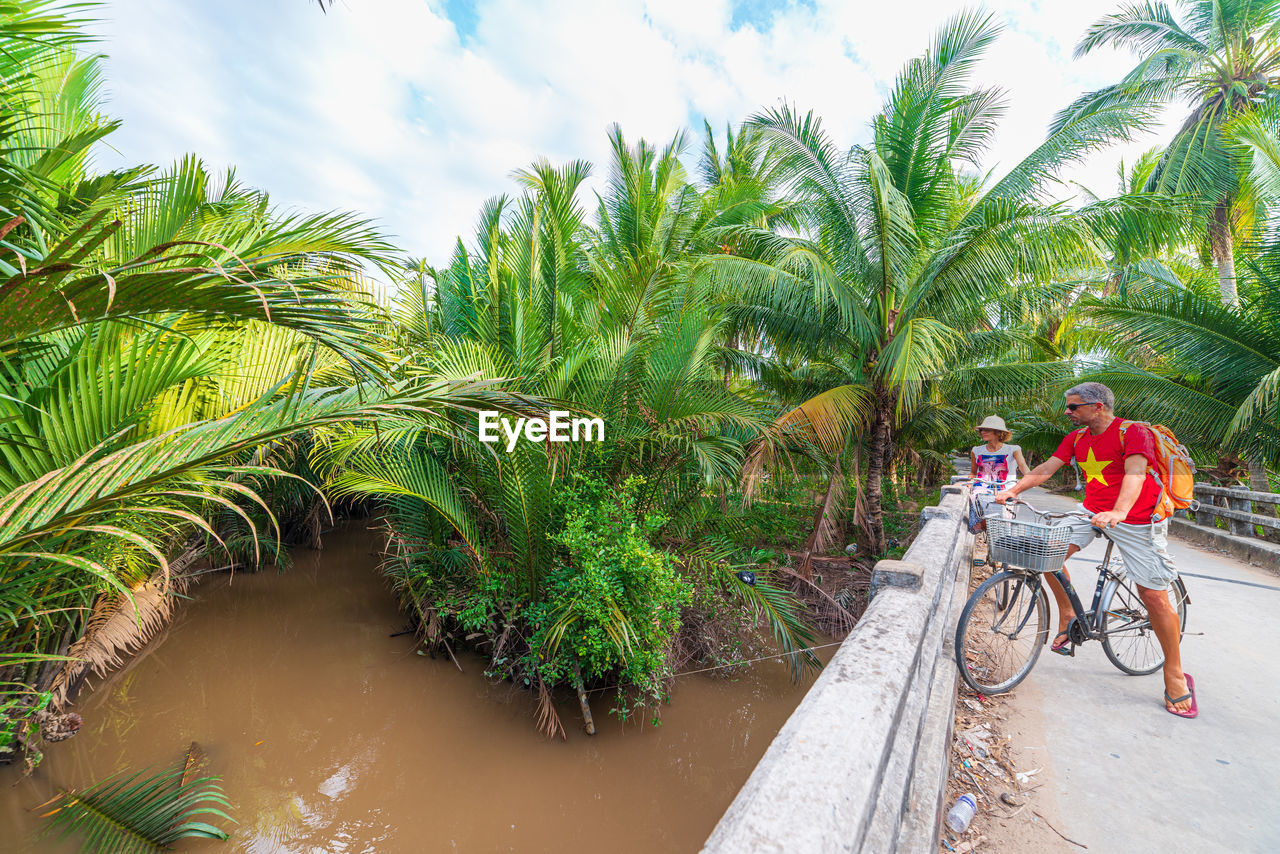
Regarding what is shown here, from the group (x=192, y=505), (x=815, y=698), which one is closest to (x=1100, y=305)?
(x=815, y=698)

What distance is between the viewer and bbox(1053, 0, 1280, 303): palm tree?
33.0ft

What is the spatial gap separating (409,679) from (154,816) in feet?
8.23

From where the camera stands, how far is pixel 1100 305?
8.48 meters

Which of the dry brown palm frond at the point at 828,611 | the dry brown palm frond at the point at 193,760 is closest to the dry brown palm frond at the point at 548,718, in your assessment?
the dry brown palm frond at the point at 193,760

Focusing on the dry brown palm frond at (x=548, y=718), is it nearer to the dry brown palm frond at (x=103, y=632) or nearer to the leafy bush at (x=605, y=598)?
the leafy bush at (x=605, y=598)

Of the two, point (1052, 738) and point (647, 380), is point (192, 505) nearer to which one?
point (647, 380)

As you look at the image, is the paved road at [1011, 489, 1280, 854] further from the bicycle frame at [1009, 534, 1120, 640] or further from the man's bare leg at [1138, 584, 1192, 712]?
the bicycle frame at [1009, 534, 1120, 640]

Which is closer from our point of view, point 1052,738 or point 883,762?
point 883,762

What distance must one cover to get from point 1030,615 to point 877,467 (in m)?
5.65

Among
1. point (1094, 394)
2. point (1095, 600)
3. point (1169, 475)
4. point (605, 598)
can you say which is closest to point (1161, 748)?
point (1095, 600)

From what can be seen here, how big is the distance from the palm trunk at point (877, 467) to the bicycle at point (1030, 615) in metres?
4.82

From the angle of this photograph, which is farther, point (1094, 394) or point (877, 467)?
point (877, 467)

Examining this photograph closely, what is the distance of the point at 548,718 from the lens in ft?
15.4

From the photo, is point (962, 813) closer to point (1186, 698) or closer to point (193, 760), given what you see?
point (1186, 698)
